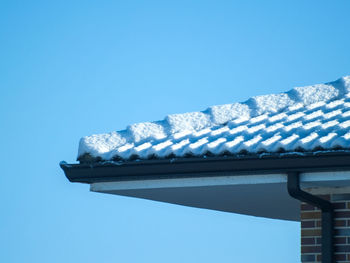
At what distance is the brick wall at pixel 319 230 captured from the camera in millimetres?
5980

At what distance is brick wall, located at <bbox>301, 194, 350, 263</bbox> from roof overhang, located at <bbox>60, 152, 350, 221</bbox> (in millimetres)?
A: 300

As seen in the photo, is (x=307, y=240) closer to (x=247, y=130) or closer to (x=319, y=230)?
(x=319, y=230)

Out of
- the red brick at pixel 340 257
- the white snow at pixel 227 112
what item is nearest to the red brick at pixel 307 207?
the red brick at pixel 340 257

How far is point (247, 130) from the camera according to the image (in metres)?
6.39

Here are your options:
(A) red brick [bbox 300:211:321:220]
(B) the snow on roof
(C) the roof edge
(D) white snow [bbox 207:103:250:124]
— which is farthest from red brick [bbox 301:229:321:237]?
(D) white snow [bbox 207:103:250:124]

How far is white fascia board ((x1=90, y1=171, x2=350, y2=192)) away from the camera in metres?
5.33

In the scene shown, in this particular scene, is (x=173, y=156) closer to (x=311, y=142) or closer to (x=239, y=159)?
(x=239, y=159)

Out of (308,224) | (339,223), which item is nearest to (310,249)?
(308,224)

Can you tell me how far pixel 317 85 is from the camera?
7.90 metres

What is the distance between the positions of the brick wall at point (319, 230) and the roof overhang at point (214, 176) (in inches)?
11.8

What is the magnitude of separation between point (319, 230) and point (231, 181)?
0.98 meters

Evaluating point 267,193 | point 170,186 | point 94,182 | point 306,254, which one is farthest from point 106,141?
point 306,254

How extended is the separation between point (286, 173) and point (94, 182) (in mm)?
1752

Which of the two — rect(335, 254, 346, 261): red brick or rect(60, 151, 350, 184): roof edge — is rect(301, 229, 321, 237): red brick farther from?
rect(60, 151, 350, 184): roof edge
